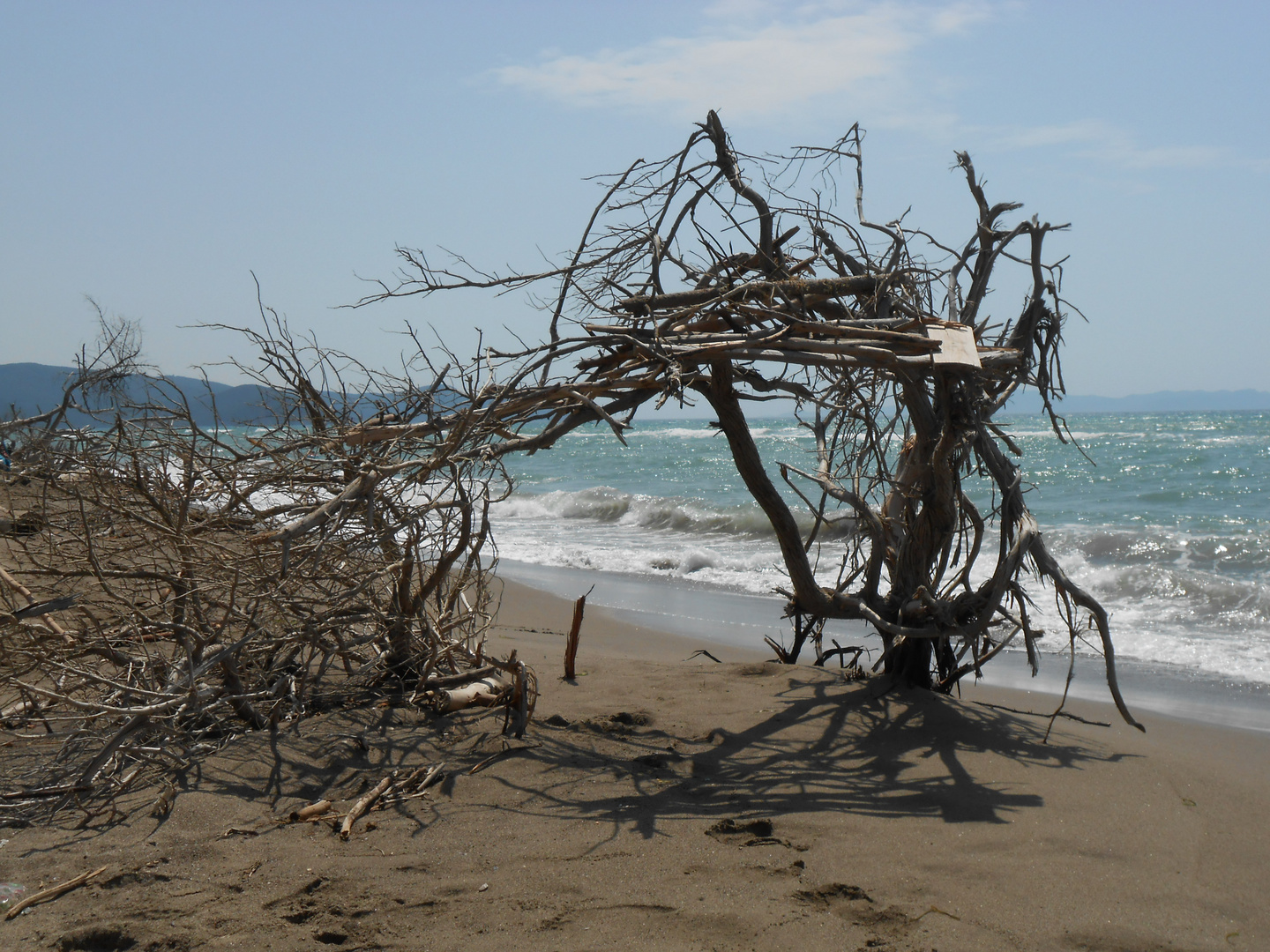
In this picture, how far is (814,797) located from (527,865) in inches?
54.1

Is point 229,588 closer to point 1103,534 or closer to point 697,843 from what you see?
point 697,843

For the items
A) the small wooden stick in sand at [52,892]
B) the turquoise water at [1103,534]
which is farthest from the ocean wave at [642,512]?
the small wooden stick in sand at [52,892]

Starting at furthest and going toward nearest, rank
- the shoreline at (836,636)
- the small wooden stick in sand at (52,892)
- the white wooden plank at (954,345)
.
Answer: the shoreline at (836,636) < the white wooden plank at (954,345) < the small wooden stick in sand at (52,892)

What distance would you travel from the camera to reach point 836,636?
8.02 m

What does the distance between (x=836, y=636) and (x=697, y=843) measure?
4.73 metres

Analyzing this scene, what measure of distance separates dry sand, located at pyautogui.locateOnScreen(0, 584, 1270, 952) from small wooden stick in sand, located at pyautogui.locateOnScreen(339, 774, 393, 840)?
0.06m

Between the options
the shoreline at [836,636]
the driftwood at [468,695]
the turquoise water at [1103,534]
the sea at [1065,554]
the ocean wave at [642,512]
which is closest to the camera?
Result: the driftwood at [468,695]

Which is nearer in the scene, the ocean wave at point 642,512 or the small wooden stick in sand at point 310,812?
the small wooden stick in sand at point 310,812

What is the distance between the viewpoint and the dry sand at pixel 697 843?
2922mm

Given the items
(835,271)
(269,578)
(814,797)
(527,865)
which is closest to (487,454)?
(269,578)

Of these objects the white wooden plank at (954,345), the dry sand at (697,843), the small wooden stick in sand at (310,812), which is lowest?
the dry sand at (697,843)

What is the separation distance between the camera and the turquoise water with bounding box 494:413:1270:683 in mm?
8398

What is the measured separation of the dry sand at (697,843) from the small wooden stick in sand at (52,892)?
0.04m

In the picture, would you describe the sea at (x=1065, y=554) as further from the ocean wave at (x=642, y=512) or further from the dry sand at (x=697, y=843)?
the dry sand at (x=697, y=843)
